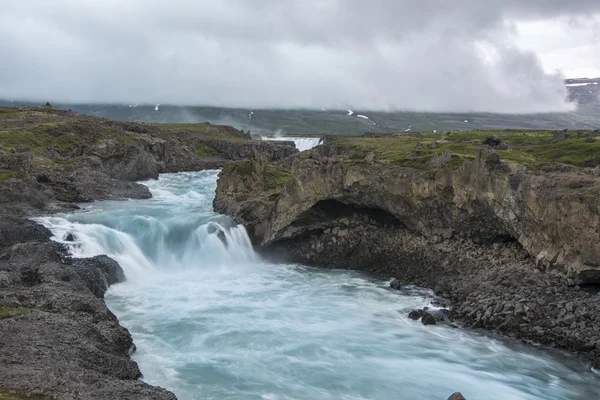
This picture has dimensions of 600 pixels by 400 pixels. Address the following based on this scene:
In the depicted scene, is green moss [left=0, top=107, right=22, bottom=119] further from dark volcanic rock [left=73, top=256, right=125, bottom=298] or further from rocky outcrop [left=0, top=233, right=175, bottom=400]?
rocky outcrop [left=0, top=233, right=175, bottom=400]

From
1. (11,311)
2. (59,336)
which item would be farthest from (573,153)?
(11,311)

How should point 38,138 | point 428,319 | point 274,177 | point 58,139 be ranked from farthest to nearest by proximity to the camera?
point 58,139 → point 38,138 → point 274,177 → point 428,319

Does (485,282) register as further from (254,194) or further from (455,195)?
(254,194)

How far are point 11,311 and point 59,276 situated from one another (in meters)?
5.47

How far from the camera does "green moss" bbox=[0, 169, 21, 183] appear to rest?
46.5 meters

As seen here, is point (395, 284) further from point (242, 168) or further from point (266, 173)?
point (266, 173)

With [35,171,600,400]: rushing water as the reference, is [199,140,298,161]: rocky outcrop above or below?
above

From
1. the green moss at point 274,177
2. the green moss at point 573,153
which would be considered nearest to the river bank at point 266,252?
the green moss at point 274,177

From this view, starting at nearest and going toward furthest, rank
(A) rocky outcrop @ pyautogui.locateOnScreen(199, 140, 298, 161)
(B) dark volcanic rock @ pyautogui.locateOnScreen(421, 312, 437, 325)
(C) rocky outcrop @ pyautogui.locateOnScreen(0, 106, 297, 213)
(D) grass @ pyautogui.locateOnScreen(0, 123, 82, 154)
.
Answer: (B) dark volcanic rock @ pyautogui.locateOnScreen(421, 312, 437, 325)
(C) rocky outcrop @ pyautogui.locateOnScreen(0, 106, 297, 213)
(D) grass @ pyautogui.locateOnScreen(0, 123, 82, 154)
(A) rocky outcrop @ pyautogui.locateOnScreen(199, 140, 298, 161)

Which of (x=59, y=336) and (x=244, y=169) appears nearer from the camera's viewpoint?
(x=59, y=336)

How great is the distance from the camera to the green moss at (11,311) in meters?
19.8

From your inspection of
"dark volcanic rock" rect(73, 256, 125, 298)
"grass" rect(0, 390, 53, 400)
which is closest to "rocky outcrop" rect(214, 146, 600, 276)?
"dark volcanic rock" rect(73, 256, 125, 298)

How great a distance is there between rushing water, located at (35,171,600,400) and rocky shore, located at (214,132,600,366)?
1.83m

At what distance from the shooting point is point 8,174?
4788 centimetres
